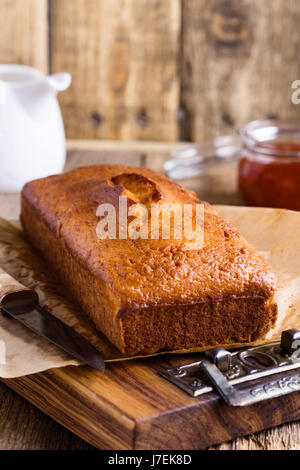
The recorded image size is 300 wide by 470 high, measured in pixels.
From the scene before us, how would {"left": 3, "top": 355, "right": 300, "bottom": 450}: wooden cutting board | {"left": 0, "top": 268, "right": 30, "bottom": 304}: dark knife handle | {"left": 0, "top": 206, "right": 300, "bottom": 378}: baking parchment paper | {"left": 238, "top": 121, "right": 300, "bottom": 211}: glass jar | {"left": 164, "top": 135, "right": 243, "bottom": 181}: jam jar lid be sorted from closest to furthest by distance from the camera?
{"left": 3, "top": 355, "right": 300, "bottom": 450}: wooden cutting board, {"left": 0, "top": 206, "right": 300, "bottom": 378}: baking parchment paper, {"left": 0, "top": 268, "right": 30, "bottom": 304}: dark knife handle, {"left": 238, "top": 121, "right": 300, "bottom": 211}: glass jar, {"left": 164, "top": 135, "right": 243, "bottom": 181}: jam jar lid

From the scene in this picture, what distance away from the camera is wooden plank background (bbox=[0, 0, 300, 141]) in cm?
257

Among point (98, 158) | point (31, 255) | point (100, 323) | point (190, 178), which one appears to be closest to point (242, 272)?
point (100, 323)

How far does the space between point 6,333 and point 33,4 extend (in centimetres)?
175

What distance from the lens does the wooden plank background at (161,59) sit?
2572 mm

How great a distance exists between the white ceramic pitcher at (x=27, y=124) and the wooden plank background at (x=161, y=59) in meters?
0.74

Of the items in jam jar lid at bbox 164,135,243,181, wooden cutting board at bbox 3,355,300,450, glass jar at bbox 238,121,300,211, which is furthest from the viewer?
jam jar lid at bbox 164,135,243,181

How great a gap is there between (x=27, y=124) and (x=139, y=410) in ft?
3.62

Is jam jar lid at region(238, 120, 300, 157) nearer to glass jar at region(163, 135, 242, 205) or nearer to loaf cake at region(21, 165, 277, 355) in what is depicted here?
glass jar at region(163, 135, 242, 205)

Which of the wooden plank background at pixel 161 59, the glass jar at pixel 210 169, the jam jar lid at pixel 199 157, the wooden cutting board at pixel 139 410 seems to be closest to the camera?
the wooden cutting board at pixel 139 410

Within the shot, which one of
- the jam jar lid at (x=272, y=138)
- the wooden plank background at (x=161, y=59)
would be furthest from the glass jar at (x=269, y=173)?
the wooden plank background at (x=161, y=59)

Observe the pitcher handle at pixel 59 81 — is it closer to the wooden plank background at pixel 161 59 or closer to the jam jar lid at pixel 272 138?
the jam jar lid at pixel 272 138

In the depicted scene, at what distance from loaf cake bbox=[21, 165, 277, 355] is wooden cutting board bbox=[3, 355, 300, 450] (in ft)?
0.24

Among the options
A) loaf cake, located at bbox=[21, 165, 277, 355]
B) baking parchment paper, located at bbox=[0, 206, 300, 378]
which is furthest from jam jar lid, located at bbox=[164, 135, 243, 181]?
loaf cake, located at bbox=[21, 165, 277, 355]

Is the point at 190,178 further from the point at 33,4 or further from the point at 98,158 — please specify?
the point at 33,4
